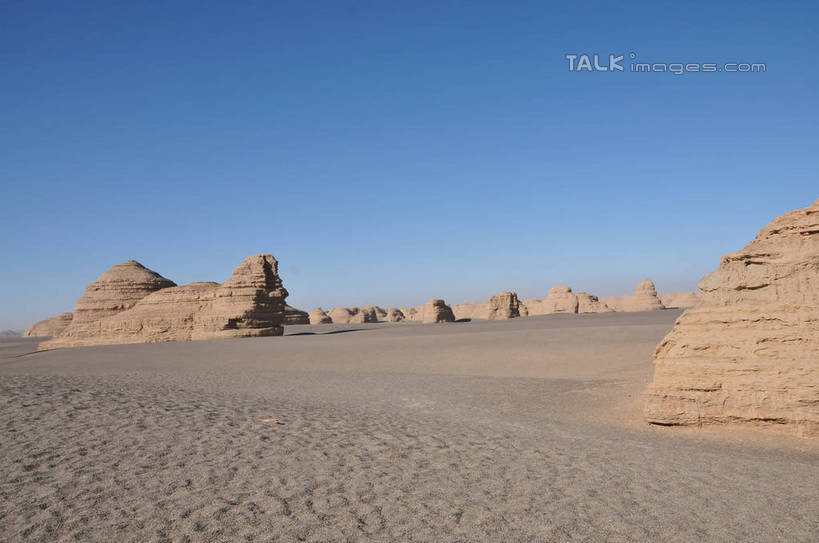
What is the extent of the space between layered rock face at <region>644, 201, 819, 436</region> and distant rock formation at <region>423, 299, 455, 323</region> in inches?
2106

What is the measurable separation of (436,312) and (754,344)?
5499 centimetres

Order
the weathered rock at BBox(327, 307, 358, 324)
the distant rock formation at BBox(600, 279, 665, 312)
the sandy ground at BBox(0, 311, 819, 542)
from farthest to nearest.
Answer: the weathered rock at BBox(327, 307, 358, 324) < the distant rock formation at BBox(600, 279, 665, 312) < the sandy ground at BBox(0, 311, 819, 542)

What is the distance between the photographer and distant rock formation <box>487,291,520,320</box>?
6196cm

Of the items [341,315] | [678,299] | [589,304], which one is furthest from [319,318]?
[678,299]

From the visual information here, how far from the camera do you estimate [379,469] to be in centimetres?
562

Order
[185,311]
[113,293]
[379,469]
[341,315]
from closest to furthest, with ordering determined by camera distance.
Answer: [379,469]
[185,311]
[113,293]
[341,315]

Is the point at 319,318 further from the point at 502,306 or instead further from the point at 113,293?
the point at 113,293

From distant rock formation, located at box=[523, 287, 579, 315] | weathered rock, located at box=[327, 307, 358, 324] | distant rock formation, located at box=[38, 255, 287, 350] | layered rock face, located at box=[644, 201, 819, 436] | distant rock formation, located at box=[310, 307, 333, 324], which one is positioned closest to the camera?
layered rock face, located at box=[644, 201, 819, 436]

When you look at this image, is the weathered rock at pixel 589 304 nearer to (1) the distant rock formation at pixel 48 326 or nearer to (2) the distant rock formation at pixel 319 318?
(2) the distant rock formation at pixel 319 318

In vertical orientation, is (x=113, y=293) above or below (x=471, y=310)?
above

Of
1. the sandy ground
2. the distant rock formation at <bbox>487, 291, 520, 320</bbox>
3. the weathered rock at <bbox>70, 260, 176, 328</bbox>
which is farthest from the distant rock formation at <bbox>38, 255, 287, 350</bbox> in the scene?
the distant rock formation at <bbox>487, 291, 520, 320</bbox>

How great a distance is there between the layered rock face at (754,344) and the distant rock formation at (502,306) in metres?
54.1

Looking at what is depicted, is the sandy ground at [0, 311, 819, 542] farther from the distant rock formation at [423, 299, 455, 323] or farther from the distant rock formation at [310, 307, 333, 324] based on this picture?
the distant rock formation at [310, 307, 333, 324]

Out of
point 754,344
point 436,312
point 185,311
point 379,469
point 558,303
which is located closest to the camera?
point 379,469
